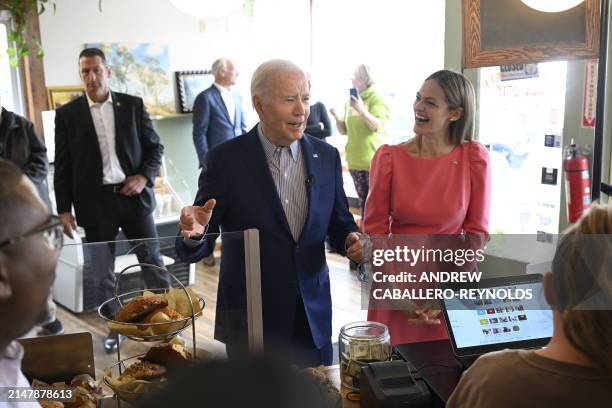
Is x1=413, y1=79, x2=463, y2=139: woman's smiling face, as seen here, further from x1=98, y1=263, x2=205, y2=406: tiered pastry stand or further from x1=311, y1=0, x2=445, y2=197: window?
x1=311, y1=0, x2=445, y2=197: window

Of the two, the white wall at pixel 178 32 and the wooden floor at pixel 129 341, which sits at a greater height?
the white wall at pixel 178 32

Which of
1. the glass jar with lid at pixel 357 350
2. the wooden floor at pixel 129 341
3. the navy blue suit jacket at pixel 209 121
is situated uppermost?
the navy blue suit jacket at pixel 209 121

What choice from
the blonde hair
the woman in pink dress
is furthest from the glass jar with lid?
the blonde hair

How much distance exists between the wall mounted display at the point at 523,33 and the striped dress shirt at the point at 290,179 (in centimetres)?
110

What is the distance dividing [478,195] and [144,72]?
14.9ft

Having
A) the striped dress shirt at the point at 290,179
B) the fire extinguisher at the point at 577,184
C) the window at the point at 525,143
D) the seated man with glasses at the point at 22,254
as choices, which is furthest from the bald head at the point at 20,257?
the window at the point at 525,143

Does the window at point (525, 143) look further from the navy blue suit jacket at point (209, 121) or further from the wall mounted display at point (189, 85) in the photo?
the wall mounted display at point (189, 85)

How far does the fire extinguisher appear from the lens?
2947 millimetres

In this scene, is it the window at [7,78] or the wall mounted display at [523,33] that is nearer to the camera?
the wall mounted display at [523,33]

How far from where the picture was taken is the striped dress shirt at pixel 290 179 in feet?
7.51

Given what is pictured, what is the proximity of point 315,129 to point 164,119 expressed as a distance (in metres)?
1.62

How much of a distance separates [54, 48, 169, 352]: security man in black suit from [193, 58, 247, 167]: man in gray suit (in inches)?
69.2

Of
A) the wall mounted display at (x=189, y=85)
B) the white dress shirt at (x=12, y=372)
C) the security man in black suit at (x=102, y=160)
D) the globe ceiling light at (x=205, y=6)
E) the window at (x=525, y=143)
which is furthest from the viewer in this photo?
the wall mounted display at (x=189, y=85)

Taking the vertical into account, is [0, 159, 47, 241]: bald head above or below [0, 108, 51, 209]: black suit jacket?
above
